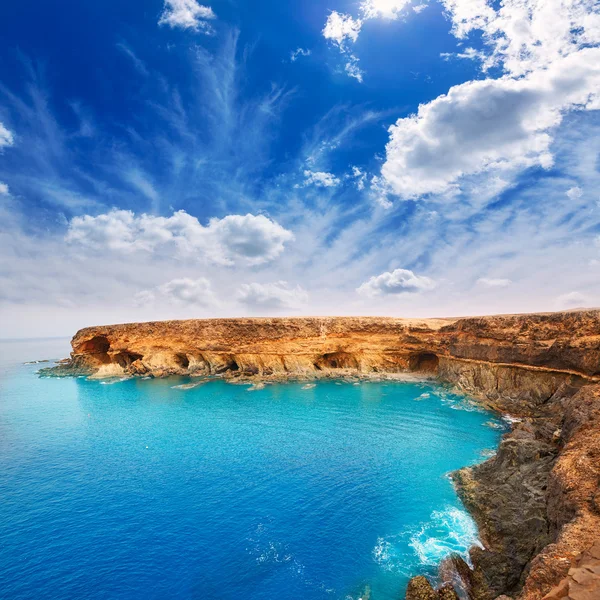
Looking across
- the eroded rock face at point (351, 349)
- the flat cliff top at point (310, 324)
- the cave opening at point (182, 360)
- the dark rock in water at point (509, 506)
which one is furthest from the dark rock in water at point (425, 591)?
the cave opening at point (182, 360)

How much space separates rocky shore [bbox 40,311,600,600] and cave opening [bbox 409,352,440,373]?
16 cm

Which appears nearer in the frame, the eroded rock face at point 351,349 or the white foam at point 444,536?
the white foam at point 444,536

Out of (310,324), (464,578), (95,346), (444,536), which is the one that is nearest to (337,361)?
(310,324)

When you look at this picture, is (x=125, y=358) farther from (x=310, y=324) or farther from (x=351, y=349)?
(x=351, y=349)

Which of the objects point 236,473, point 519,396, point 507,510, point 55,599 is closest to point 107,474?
point 236,473

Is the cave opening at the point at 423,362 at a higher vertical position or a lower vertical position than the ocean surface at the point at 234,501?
higher

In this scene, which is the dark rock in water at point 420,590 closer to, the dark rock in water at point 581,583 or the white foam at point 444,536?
the white foam at point 444,536

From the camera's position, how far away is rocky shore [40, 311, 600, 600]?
37.7 feet

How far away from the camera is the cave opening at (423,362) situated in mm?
51659

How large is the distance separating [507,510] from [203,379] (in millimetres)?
44771

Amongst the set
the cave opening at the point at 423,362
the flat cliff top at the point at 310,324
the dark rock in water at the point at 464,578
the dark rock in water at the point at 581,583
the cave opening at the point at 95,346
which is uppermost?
the flat cliff top at the point at 310,324

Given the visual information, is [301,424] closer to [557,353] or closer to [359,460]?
[359,460]

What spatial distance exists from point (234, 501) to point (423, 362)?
42.4 metres

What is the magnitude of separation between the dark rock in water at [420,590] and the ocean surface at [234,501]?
23.8 inches
